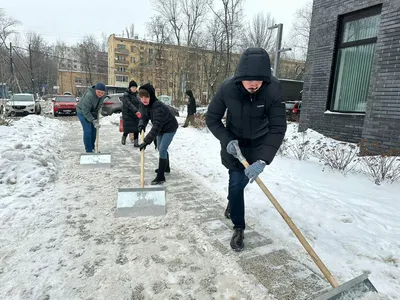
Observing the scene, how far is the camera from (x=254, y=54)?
2057 millimetres

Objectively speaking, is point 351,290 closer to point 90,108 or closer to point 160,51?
point 90,108

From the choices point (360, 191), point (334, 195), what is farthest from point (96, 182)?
point (360, 191)

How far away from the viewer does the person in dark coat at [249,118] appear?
2.08 m

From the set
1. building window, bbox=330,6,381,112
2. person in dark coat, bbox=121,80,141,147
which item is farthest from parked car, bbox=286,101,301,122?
person in dark coat, bbox=121,80,141,147

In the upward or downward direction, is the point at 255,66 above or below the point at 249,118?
above

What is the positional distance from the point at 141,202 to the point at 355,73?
610 cm

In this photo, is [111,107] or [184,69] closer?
[111,107]

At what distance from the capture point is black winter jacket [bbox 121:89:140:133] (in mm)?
6938

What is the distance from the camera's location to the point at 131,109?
689 centimetres

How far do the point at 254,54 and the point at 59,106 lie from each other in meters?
17.4

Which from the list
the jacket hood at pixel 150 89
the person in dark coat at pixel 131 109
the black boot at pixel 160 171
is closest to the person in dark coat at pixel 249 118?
the jacket hood at pixel 150 89

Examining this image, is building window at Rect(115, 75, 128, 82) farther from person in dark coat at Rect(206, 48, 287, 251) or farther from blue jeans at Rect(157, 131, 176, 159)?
person in dark coat at Rect(206, 48, 287, 251)

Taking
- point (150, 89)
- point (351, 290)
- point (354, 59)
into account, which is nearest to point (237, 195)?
point (351, 290)

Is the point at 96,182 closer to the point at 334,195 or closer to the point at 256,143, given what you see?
the point at 256,143
